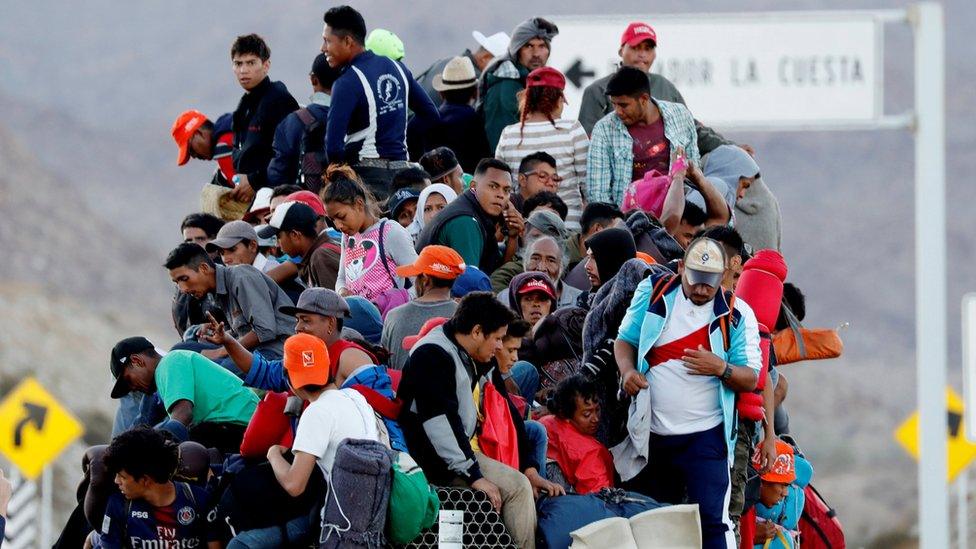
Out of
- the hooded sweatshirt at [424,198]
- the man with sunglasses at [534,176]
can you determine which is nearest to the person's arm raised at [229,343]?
the hooded sweatshirt at [424,198]

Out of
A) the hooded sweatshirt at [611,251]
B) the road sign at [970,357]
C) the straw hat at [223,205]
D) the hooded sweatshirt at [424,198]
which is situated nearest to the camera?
the road sign at [970,357]

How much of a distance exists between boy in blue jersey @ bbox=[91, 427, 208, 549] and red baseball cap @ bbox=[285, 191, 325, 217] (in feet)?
13.0

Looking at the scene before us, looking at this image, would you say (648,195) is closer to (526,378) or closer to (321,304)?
(526,378)

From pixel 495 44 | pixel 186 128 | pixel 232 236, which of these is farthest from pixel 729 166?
pixel 186 128

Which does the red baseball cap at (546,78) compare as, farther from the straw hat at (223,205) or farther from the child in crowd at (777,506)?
→ the child in crowd at (777,506)

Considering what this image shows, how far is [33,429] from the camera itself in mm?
31312

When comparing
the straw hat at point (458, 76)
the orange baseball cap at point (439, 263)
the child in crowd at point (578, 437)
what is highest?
the straw hat at point (458, 76)

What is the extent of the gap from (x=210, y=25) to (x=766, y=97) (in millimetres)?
83681

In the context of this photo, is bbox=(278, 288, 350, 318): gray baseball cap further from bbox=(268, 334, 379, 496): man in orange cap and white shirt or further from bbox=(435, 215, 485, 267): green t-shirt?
bbox=(435, 215, 485, 267): green t-shirt

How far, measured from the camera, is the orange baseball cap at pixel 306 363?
1070 centimetres

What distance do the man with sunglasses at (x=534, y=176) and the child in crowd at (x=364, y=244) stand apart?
180 centimetres

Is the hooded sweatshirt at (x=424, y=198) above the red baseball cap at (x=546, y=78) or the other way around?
the other way around

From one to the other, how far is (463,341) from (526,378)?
1401 mm

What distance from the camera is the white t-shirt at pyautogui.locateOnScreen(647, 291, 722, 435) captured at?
11070 millimetres
